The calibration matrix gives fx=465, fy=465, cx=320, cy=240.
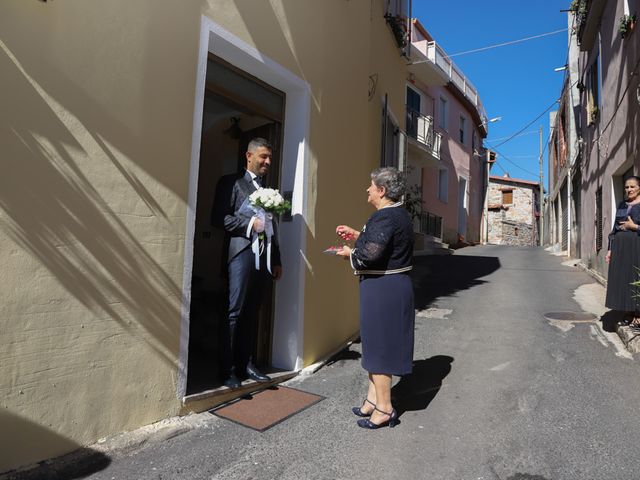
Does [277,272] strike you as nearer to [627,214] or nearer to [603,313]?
[627,214]

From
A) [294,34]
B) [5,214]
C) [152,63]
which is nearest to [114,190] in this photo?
[5,214]

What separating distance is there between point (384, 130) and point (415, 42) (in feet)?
40.9

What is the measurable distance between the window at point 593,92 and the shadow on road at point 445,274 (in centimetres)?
392

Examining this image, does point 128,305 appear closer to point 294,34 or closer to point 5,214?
point 5,214

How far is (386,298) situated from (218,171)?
2853 mm

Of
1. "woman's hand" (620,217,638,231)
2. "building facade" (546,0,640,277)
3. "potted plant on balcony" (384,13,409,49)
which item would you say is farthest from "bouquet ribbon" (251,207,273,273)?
"building facade" (546,0,640,277)

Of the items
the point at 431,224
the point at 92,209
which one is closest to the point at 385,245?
the point at 92,209

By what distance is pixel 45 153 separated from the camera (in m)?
2.31

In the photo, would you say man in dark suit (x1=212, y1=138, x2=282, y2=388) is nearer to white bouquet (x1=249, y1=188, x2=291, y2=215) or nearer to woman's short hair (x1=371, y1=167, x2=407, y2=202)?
white bouquet (x1=249, y1=188, x2=291, y2=215)

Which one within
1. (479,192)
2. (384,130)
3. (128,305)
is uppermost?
(479,192)

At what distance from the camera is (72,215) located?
2420mm

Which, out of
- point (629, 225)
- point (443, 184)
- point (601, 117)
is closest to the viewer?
point (629, 225)

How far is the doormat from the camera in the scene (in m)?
3.09

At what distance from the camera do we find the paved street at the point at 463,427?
2.48 metres
